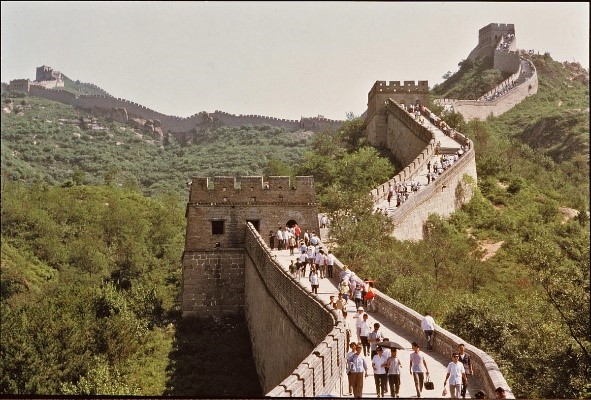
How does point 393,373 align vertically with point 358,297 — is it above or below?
below

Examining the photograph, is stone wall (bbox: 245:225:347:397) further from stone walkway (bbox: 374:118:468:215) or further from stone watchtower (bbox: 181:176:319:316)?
stone walkway (bbox: 374:118:468:215)

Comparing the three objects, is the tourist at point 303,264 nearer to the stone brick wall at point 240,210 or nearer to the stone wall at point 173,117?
the stone brick wall at point 240,210

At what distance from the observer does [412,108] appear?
54.5 meters

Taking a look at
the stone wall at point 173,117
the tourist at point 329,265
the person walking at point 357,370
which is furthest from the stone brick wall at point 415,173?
the stone wall at point 173,117

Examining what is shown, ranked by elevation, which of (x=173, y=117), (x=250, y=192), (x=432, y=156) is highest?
(x=173, y=117)

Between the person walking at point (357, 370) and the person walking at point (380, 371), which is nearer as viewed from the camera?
the person walking at point (357, 370)

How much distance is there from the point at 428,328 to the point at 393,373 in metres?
2.89

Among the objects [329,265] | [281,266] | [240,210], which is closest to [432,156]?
[240,210]

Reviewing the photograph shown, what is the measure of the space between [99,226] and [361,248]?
28.4m

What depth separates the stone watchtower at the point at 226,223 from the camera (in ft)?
92.1

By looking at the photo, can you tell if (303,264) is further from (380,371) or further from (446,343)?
(380,371)

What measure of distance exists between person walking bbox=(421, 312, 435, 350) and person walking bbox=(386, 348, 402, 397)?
2759 mm

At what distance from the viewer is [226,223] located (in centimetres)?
2844

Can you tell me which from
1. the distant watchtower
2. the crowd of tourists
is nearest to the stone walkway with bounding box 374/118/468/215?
the crowd of tourists
